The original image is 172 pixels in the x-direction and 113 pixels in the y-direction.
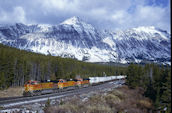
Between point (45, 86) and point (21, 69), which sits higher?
point (21, 69)

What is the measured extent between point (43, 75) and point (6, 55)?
27.2m

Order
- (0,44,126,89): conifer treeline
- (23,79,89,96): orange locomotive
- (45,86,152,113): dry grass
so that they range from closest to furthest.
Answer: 1. (45,86,152,113): dry grass
2. (23,79,89,96): orange locomotive
3. (0,44,126,89): conifer treeline

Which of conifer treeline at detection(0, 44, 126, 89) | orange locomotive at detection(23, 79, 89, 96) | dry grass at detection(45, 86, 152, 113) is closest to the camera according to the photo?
dry grass at detection(45, 86, 152, 113)

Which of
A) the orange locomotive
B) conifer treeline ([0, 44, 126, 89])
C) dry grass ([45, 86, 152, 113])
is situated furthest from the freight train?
conifer treeline ([0, 44, 126, 89])

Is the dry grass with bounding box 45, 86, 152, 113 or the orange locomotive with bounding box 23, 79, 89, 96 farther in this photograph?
the orange locomotive with bounding box 23, 79, 89, 96

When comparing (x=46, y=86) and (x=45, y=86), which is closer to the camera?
(x=45, y=86)

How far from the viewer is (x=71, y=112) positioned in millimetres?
12508

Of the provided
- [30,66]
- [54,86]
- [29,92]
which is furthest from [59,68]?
[29,92]

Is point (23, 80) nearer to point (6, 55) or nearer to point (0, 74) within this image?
point (6, 55)

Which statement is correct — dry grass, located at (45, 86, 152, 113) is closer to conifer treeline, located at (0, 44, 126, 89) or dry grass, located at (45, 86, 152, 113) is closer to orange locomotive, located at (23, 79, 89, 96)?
orange locomotive, located at (23, 79, 89, 96)

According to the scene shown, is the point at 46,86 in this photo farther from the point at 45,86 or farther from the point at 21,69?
the point at 21,69

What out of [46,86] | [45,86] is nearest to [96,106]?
[45,86]

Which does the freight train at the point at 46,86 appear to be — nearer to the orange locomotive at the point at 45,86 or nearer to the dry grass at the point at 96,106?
the orange locomotive at the point at 45,86

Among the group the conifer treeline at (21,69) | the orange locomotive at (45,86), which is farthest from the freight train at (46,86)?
the conifer treeline at (21,69)
